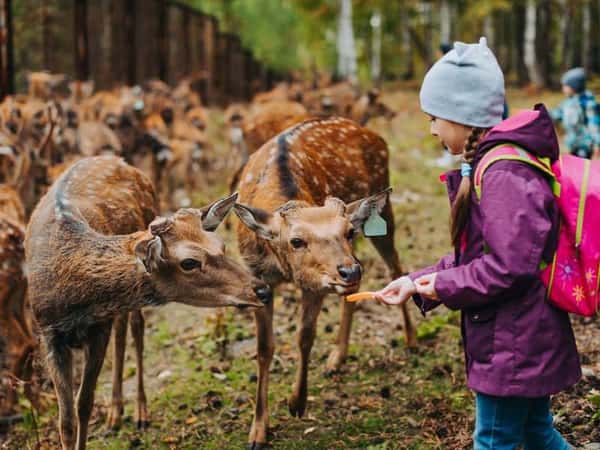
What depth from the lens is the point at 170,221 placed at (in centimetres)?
440

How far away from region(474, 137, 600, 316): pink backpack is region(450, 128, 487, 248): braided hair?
0.35 feet

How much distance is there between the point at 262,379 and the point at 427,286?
2.38m

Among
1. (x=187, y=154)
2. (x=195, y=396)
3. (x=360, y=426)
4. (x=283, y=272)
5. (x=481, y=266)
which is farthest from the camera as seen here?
(x=187, y=154)

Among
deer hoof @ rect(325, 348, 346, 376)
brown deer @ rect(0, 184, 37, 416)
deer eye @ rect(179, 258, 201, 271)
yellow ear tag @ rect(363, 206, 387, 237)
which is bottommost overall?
deer hoof @ rect(325, 348, 346, 376)

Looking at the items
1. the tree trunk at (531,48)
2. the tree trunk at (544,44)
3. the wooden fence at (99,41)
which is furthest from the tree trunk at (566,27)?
the wooden fence at (99,41)

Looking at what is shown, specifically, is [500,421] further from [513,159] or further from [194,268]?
[194,268]

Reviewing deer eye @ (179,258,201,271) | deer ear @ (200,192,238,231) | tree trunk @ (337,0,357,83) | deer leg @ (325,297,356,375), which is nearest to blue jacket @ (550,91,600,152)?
deer leg @ (325,297,356,375)

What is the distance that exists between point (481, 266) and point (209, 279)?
5.57 ft

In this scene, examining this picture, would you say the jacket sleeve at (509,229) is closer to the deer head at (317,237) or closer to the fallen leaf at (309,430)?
the deer head at (317,237)

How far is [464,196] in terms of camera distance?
3.30 meters

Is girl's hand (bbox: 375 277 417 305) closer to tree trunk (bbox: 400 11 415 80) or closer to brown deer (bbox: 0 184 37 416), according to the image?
brown deer (bbox: 0 184 37 416)

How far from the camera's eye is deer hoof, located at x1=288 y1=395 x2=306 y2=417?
5641 mm

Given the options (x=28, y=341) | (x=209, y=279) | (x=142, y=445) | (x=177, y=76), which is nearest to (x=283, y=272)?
(x=209, y=279)

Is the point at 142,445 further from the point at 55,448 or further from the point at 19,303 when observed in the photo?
the point at 19,303
